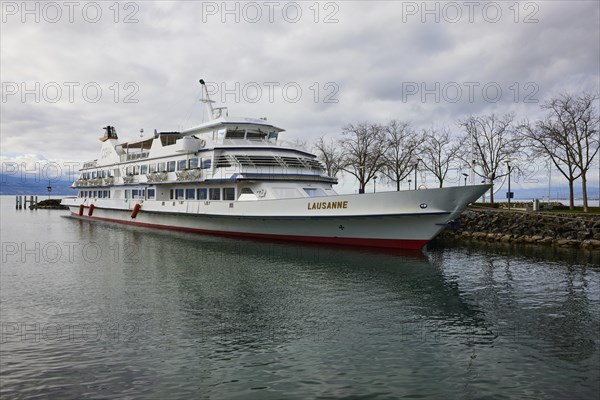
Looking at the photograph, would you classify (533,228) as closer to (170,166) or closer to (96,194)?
(170,166)

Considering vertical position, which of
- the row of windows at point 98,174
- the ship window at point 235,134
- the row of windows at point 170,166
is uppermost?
the ship window at point 235,134

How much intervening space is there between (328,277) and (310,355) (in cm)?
749

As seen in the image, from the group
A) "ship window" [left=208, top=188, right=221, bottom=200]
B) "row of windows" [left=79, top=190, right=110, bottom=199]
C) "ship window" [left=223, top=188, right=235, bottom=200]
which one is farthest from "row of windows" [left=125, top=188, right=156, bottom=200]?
"ship window" [left=223, top=188, right=235, bottom=200]

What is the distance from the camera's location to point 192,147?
29.5 m

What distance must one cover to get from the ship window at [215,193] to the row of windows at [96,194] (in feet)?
69.1

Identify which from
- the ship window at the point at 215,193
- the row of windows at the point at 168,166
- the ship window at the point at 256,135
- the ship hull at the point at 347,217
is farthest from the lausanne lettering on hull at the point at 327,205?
the row of windows at the point at 168,166

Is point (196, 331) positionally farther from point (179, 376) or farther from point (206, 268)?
point (206, 268)

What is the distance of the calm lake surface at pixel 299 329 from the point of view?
7223mm

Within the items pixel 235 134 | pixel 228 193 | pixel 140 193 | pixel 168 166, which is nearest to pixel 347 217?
pixel 228 193

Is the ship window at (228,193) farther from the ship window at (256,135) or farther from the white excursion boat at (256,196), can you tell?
the ship window at (256,135)

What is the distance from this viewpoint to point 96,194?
47.9 meters

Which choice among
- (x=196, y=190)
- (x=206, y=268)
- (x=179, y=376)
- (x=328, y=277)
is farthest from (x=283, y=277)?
(x=196, y=190)

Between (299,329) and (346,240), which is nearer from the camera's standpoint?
(299,329)

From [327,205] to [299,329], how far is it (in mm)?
12670
